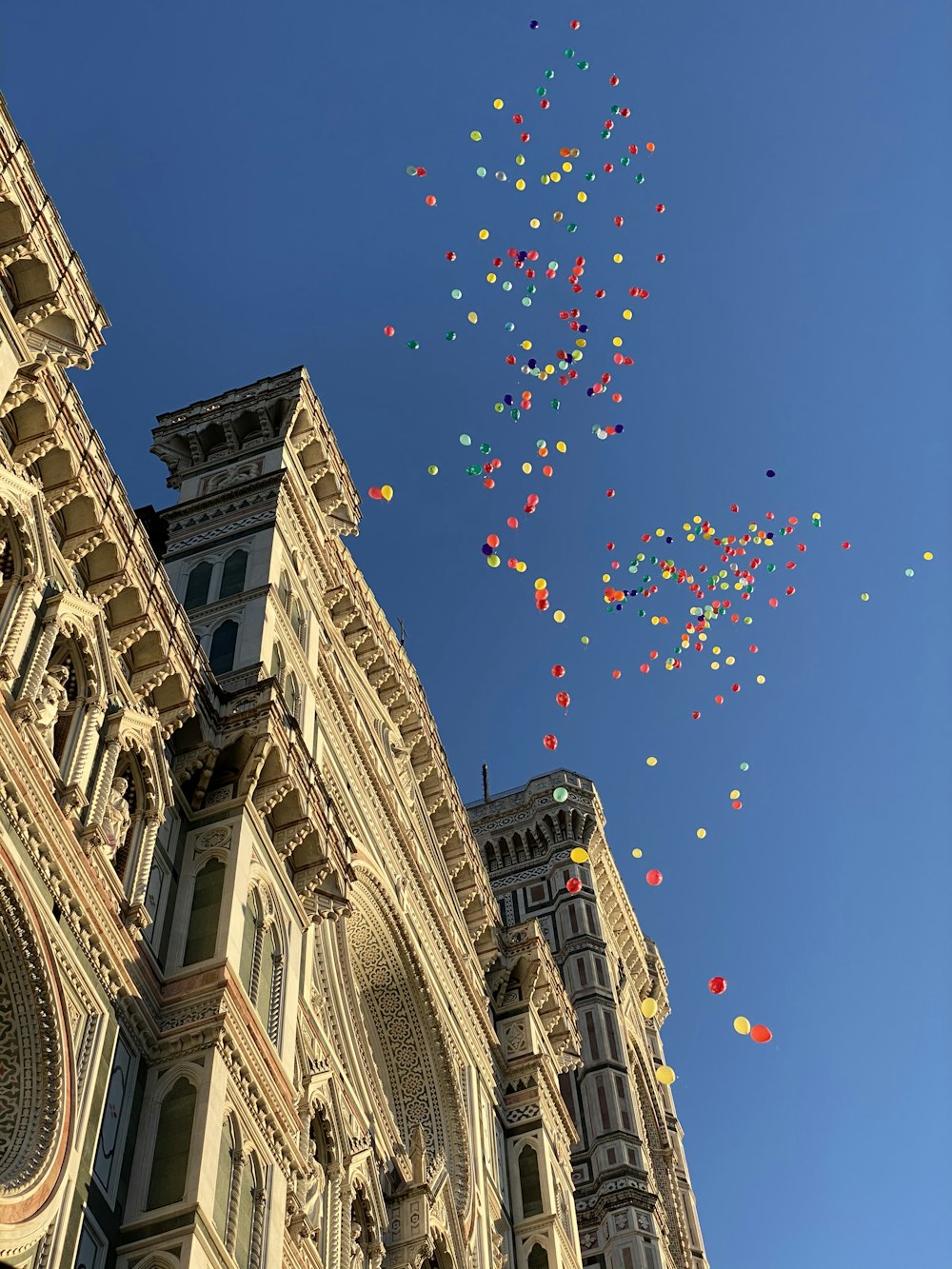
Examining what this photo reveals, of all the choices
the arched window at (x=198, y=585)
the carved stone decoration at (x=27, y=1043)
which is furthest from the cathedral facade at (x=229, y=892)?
the arched window at (x=198, y=585)

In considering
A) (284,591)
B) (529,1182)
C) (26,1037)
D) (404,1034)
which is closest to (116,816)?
(26,1037)

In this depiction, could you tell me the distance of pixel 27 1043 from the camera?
1391 cm

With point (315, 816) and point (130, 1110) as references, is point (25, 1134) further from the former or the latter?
point (315, 816)

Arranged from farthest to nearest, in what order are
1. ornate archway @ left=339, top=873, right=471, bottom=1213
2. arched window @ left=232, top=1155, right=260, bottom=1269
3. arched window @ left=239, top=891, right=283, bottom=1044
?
ornate archway @ left=339, top=873, right=471, bottom=1213
arched window @ left=239, top=891, right=283, bottom=1044
arched window @ left=232, top=1155, right=260, bottom=1269

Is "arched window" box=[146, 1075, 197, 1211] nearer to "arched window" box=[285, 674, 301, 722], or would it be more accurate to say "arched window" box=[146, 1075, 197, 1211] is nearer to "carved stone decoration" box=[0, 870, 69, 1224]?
"carved stone decoration" box=[0, 870, 69, 1224]

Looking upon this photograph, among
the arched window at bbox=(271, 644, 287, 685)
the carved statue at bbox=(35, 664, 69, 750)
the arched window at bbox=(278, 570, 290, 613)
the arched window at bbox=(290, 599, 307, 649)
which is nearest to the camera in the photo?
the carved statue at bbox=(35, 664, 69, 750)

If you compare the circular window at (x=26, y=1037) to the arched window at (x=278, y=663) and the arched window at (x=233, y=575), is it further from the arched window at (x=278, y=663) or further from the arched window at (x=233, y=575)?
the arched window at (x=233, y=575)

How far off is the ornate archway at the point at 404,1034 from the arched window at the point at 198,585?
511 cm

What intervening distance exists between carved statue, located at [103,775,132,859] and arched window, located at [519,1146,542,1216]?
1383 cm

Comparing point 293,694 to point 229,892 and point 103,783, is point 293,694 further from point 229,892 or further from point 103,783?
point 103,783

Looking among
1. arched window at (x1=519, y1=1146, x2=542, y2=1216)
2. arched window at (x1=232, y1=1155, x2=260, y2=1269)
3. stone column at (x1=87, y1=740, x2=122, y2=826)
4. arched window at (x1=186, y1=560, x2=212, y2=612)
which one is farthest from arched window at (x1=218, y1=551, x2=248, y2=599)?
arched window at (x1=519, y1=1146, x2=542, y2=1216)

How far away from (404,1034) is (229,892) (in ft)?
32.3

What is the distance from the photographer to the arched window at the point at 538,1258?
86.5ft

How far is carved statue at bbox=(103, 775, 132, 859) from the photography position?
16.2m
